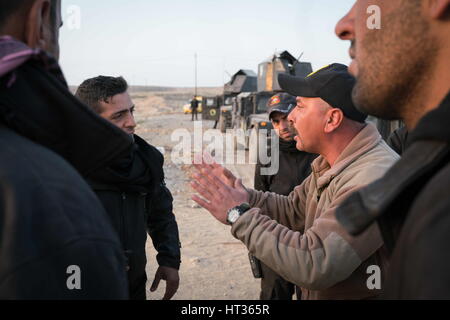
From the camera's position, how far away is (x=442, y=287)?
70cm

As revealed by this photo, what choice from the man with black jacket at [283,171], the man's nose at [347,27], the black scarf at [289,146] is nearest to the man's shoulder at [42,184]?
the man's nose at [347,27]

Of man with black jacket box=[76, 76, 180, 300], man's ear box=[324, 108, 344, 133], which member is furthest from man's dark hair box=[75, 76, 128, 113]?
man's ear box=[324, 108, 344, 133]

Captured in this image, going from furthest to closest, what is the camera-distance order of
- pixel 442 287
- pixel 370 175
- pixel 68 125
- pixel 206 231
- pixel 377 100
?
pixel 206 231 → pixel 370 175 → pixel 377 100 → pixel 68 125 → pixel 442 287

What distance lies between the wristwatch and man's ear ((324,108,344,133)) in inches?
27.7

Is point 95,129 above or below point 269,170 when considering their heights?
above

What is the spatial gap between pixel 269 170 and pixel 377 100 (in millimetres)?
3216

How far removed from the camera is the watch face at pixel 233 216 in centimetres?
214

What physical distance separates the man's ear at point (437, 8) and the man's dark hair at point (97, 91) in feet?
7.28

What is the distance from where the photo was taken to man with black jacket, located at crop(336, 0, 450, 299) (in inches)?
29.8

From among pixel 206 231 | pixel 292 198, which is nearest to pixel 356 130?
pixel 292 198

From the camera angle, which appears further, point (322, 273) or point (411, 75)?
point (322, 273)

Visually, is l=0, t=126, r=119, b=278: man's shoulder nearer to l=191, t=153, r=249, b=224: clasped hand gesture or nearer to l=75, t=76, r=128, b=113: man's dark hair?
l=191, t=153, r=249, b=224: clasped hand gesture
